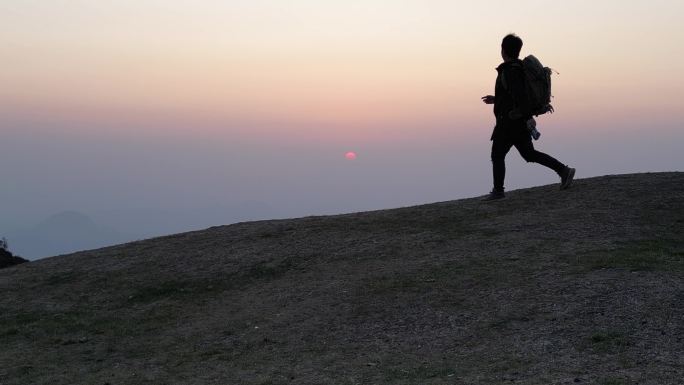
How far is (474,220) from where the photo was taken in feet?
40.1

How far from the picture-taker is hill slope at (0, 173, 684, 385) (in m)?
6.31

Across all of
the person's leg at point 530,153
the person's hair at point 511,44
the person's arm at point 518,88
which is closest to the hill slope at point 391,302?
the person's leg at point 530,153

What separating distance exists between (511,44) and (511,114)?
1.34 meters

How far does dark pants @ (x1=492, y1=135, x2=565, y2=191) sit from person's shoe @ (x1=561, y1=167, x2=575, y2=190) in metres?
0.44

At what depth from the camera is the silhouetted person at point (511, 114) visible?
1200 cm

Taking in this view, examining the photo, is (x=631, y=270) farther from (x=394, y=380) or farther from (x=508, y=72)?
(x=508, y=72)

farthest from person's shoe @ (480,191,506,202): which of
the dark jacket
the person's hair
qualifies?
the person's hair

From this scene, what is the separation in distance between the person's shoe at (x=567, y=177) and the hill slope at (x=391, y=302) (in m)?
0.43

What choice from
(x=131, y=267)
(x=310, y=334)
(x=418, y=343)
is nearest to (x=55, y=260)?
(x=131, y=267)

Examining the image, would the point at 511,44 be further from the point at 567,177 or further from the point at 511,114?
the point at 567,177

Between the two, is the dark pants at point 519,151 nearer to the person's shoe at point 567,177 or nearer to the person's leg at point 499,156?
the person's leg at point 499,156

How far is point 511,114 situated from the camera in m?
12.2

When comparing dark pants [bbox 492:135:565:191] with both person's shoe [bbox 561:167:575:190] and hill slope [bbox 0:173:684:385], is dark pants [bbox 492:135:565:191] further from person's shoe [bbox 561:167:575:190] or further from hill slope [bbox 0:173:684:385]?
hill slope [bbox 0:173:684:385]

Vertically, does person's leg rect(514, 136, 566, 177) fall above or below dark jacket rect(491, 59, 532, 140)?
below
